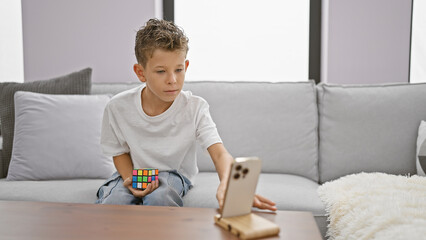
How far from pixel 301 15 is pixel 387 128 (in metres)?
1.19

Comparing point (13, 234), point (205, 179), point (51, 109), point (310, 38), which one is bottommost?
point (205, 179)

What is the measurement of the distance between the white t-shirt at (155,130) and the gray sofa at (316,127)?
1.03 feet

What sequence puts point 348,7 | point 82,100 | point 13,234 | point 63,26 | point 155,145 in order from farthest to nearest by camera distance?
1. point 63,26
2. point 348,7
3. point 82,100
4. point 155,145
5. point 13,234

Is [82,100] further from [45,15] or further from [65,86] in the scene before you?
[45,15]

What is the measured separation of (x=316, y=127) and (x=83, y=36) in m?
1.71

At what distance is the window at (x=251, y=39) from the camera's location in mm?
2609

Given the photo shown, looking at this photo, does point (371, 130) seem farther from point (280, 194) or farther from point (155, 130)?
point (155, 130)

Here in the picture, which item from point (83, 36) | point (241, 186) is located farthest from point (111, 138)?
point (83, 36)

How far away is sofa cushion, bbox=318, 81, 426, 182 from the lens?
1.72 meters

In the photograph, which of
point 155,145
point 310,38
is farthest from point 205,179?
point 310,38

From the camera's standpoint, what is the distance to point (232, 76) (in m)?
2.65

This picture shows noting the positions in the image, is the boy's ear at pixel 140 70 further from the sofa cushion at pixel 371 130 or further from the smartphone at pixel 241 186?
the sofa cushion at pixel 371 130

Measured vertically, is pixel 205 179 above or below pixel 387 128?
below

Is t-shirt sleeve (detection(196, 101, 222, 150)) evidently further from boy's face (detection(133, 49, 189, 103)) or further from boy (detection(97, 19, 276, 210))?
boy's face (detection(133, 49, 189, 103))
